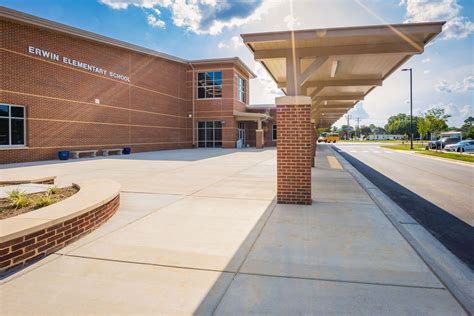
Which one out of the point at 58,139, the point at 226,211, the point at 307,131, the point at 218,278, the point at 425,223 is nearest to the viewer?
the point at 218,278

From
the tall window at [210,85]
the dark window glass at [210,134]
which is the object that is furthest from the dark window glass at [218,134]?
the tall window at [210,85]

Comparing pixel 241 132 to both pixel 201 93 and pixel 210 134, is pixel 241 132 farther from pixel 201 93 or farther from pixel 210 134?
pixel 201 93

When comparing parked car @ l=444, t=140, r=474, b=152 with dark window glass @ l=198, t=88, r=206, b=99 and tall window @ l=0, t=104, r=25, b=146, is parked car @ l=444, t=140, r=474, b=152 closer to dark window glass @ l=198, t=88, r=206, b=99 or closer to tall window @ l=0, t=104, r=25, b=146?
dark window glass @ l=198, t=88, r=206, b=99

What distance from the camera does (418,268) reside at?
13.1ft

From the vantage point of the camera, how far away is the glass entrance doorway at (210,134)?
120 feet

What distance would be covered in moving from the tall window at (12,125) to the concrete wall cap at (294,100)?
16699 mm

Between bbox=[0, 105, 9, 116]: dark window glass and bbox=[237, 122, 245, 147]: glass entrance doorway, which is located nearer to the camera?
bbox=[0, 105, 9, 116]: dark window glass

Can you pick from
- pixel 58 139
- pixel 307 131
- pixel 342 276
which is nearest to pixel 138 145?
pixel 58 139

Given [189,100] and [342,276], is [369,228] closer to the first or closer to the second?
[342,276]

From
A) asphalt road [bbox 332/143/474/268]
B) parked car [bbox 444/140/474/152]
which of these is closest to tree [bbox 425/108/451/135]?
parked car [bbox 444/140/474/152]

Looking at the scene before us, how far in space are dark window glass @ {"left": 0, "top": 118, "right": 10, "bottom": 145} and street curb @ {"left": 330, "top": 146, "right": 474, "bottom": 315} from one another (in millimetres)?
19153

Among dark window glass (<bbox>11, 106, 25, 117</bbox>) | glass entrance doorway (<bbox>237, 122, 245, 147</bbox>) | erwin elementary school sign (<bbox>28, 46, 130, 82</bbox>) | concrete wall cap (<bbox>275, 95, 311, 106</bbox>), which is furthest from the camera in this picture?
glass entrance doorway (<bbox>237, 122, 245, 147</bbox>)

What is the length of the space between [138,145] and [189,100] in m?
10.6

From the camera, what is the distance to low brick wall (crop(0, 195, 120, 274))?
3830 millimetres
